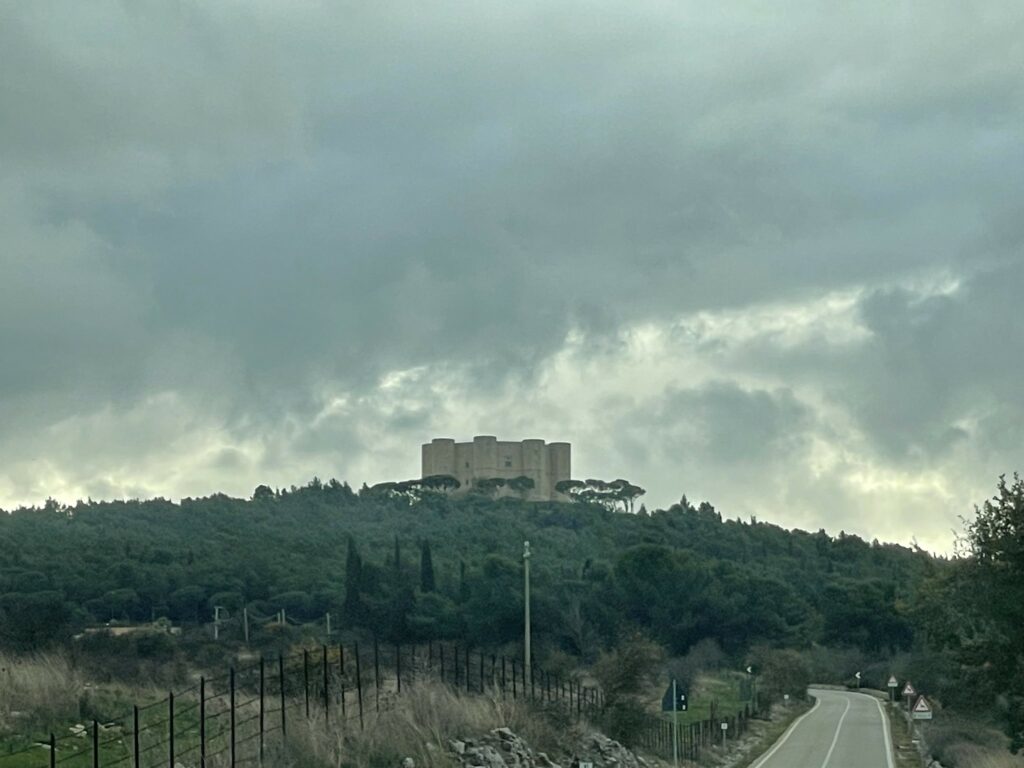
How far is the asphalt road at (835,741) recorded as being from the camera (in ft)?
164

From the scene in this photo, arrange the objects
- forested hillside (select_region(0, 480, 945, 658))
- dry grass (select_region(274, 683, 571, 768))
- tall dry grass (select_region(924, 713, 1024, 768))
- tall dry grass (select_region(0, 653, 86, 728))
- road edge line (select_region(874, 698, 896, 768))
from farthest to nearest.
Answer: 1. forested hillside (select_region(0, 480, 945, 658))
2. road edge line (select_region(874, 698, 896, 768))
3. tall dry grass (select_region(924, 713, 1024, 768))
4. tall dry grass (select_region(0, 653, 86, 728))
5. dry grass (select_region(274, 683, 571, 768))

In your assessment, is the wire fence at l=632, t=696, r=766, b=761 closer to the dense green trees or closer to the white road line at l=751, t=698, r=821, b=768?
the white road line at l=751, t=698, r=821, b=768

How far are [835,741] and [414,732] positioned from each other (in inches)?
1475

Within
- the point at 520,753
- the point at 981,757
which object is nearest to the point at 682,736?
the point at 981,757

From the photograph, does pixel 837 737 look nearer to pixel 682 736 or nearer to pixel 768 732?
pixel 768 732

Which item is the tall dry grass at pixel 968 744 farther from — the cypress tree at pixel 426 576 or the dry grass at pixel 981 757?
the cypress tree at pixel 426 576

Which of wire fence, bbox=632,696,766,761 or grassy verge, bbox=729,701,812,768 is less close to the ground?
wire fence, bbox=632,696,766,761

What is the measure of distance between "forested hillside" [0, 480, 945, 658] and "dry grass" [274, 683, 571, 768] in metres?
18.4

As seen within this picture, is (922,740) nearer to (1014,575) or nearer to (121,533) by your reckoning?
(1014,575)

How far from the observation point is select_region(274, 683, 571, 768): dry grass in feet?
78.5

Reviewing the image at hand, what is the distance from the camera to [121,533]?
13425 cm

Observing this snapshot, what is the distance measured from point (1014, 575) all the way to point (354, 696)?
17248 millimetres

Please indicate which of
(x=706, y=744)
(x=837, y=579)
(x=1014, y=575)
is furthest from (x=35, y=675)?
(x=837, y=579)

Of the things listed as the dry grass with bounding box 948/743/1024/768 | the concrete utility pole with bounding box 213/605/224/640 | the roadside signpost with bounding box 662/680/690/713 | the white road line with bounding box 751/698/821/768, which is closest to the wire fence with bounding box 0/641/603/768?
the roadside signpost with bounding box 662/680/690/713
